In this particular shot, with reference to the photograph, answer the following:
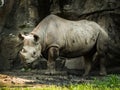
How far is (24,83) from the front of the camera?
8.46 m

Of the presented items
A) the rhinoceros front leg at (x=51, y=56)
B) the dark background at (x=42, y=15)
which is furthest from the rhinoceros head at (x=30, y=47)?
the dark background at (x=42, y=15)

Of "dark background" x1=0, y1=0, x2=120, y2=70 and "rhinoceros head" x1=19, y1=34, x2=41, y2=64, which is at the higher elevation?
"dark background" x1=0, y1=0, x2=120, y2=70

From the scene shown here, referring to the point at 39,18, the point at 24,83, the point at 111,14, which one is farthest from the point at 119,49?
the point at 24,83

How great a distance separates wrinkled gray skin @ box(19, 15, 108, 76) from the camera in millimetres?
10711

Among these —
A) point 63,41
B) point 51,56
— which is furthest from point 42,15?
point 51,56

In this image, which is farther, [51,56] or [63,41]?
[63,41]

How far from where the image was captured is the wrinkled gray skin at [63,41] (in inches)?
422

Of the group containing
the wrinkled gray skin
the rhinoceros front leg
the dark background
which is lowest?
the rhinoceros front leg

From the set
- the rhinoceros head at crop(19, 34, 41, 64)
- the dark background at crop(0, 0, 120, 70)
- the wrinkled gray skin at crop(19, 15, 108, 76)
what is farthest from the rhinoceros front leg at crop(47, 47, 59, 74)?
the dark background at crop(0, 0, 120, 70)

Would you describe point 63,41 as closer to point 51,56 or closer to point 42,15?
point 51,56

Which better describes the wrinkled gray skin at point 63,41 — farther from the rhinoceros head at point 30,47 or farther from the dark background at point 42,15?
the dark background at point 42,15

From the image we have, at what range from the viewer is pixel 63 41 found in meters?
11.1

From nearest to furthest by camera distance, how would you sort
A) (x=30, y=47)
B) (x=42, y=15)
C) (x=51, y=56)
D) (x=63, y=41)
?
(x=30, y=47) → (x=51, y=56) → (x=63, y=41) → (x=42, y=15)

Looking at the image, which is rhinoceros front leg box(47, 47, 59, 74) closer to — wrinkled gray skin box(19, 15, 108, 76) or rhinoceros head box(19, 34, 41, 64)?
wrinkled gray skin box(19, 15, 108, 76)
